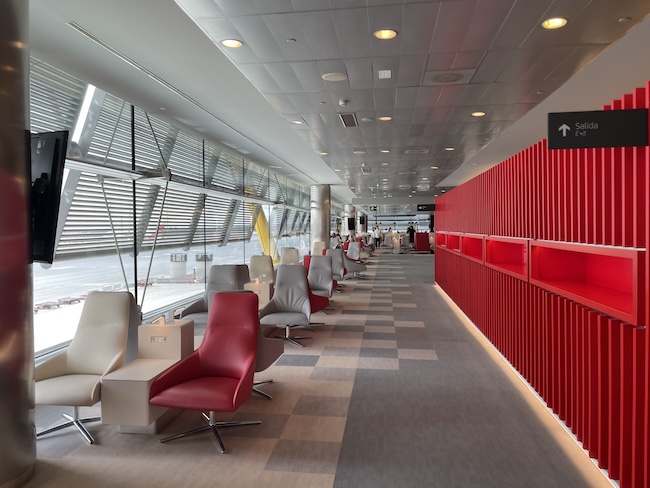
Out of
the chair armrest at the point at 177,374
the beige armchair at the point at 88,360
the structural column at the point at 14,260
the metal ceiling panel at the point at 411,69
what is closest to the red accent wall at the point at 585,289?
the metal ceiling panel at the point at 411,69

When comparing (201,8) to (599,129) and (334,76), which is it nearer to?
(334,76)

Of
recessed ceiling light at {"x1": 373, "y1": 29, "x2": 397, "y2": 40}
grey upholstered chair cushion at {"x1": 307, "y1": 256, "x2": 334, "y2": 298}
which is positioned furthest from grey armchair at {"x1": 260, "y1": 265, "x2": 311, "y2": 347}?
recessed ceiling light at {"x1": 373, "y1": 29, "x2": 397, "y2": 40}

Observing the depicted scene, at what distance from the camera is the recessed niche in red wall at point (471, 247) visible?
26.6 feet

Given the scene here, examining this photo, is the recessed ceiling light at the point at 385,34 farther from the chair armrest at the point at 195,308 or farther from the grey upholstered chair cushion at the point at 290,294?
the chair armrest at the point at 195,308

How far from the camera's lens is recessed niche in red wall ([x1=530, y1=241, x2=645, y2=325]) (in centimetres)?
291

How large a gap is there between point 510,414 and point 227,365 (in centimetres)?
255

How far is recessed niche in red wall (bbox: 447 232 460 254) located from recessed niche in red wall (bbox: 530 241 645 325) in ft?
16.7

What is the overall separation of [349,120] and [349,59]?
10.2ft

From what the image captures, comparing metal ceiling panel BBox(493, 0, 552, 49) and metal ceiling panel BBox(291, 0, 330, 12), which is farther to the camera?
metal ceiling panel BBox(493, 0, 552, 49)

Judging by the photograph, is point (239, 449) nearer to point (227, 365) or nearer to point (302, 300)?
point (227, 365)

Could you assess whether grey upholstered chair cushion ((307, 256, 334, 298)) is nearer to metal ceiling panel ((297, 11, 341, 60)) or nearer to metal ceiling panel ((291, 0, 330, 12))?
metal ceiling panel ((297, 11, 341, 60))

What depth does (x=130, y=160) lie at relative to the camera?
7379mm

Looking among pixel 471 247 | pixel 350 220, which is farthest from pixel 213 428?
pixel 350 220

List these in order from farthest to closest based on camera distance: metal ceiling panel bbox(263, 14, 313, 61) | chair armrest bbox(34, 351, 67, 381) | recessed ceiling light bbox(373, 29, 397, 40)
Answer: recessed ceiling light bbox(373, 29, 397, 40) → metal ceiling panel bbox(263, 14, 313, 61) → chair armrest bbox(34, 351, 67, 381)
